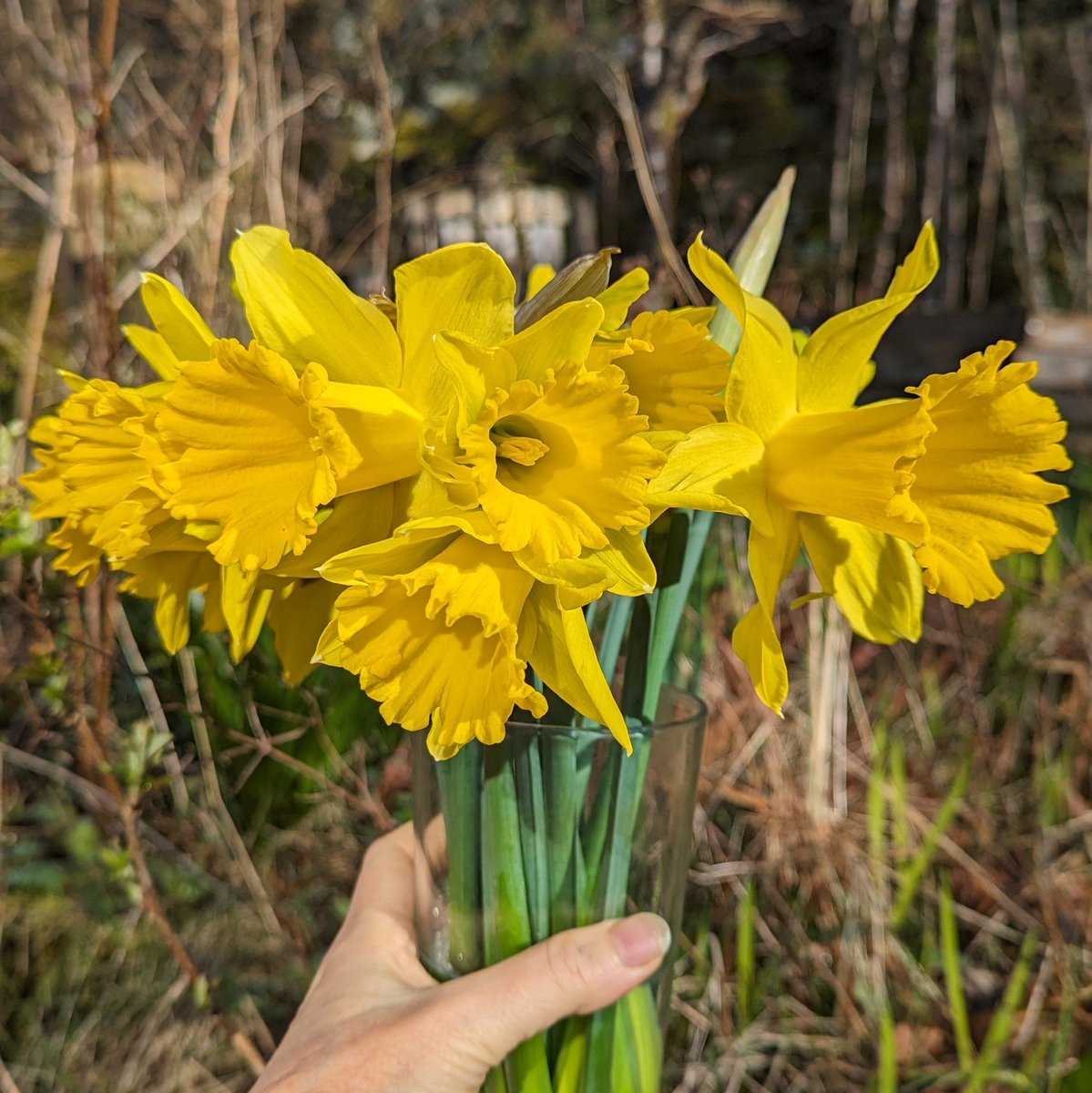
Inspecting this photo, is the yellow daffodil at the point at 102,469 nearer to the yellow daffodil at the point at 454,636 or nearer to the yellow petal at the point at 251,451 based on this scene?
the yellow petal at the point at 251,451

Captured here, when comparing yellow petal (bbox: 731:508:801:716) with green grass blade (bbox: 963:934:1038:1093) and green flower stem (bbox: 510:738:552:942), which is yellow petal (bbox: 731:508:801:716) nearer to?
green flower stem (bbox: 510:738:552:942)

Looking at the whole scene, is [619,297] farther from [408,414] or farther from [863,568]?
[863,568]

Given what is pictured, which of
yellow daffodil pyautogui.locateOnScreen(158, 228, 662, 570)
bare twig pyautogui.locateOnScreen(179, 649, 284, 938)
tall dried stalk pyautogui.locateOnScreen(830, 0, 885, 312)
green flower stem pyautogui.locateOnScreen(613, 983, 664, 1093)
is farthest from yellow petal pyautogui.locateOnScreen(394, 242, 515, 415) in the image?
tall dried stalk pyautogui.locateOnScreen(830, 0, 885, 312)

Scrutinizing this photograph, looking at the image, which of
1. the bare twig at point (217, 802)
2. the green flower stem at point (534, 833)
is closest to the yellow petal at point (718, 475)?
the green flower stem at point (534, 833)

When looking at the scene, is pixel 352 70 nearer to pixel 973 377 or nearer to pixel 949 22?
pixel 949 22

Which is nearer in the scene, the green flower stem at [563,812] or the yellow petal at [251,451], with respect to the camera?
the yellow petal at [251,451]

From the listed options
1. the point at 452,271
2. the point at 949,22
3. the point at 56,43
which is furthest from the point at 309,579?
the point at 949,22
